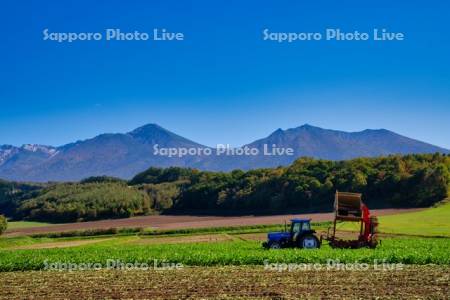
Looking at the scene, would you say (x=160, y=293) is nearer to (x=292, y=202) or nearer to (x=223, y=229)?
(x=223, y=229)

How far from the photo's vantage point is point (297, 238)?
100ft

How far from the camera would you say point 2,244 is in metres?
57.5

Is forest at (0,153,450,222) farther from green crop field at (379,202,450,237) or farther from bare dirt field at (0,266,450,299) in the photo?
bare dirt field at (0,266,450,299)

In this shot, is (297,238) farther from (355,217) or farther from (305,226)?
(355,217)

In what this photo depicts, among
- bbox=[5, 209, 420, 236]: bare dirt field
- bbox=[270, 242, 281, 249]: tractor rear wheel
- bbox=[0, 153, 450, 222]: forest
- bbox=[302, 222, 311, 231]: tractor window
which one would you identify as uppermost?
bbox=[0, 153, 450, 222]: forest

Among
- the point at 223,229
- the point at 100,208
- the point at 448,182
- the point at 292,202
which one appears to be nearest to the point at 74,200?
the point at 100,208

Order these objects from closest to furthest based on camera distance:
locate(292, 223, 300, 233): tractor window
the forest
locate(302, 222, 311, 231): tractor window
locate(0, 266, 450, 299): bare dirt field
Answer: locate(0, 266, 450, 299): bare dirt field
locate(302, 222, 311, 231): tractor window
locate(292, 223, 300, 233): tractor window
the forest

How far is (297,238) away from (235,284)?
11.3 m

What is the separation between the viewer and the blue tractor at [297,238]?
1188 inches

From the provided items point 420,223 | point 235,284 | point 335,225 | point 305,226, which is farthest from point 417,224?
point 235,284

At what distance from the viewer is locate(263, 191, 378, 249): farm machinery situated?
30.1 meters

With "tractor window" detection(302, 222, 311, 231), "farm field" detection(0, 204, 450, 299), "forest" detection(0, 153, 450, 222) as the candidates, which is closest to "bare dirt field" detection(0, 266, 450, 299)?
"farm field" detection(0, 204, 450, 299)

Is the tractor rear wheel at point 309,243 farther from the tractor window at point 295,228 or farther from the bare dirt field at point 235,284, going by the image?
the bare dirt field at point 235,284

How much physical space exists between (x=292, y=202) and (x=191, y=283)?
68.2 meters
